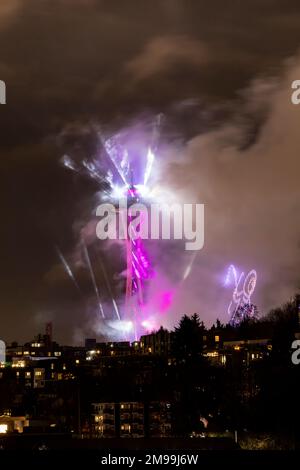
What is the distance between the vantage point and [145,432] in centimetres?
6631

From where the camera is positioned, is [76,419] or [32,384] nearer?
[76,419]

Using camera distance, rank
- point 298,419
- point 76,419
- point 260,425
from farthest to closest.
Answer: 1. point 76,419
2. point 260,425
3. point 298,419

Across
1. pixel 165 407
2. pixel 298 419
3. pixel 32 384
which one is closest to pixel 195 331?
pixel 165 407

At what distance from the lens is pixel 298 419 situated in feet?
148

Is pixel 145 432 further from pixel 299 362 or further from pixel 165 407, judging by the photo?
pixel 299 362

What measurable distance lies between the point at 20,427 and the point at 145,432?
10980 mm

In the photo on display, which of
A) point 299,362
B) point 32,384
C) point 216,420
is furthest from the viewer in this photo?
point 32,384

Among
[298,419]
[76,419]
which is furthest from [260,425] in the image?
[76,419]

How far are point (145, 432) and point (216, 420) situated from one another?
10.6 metres
